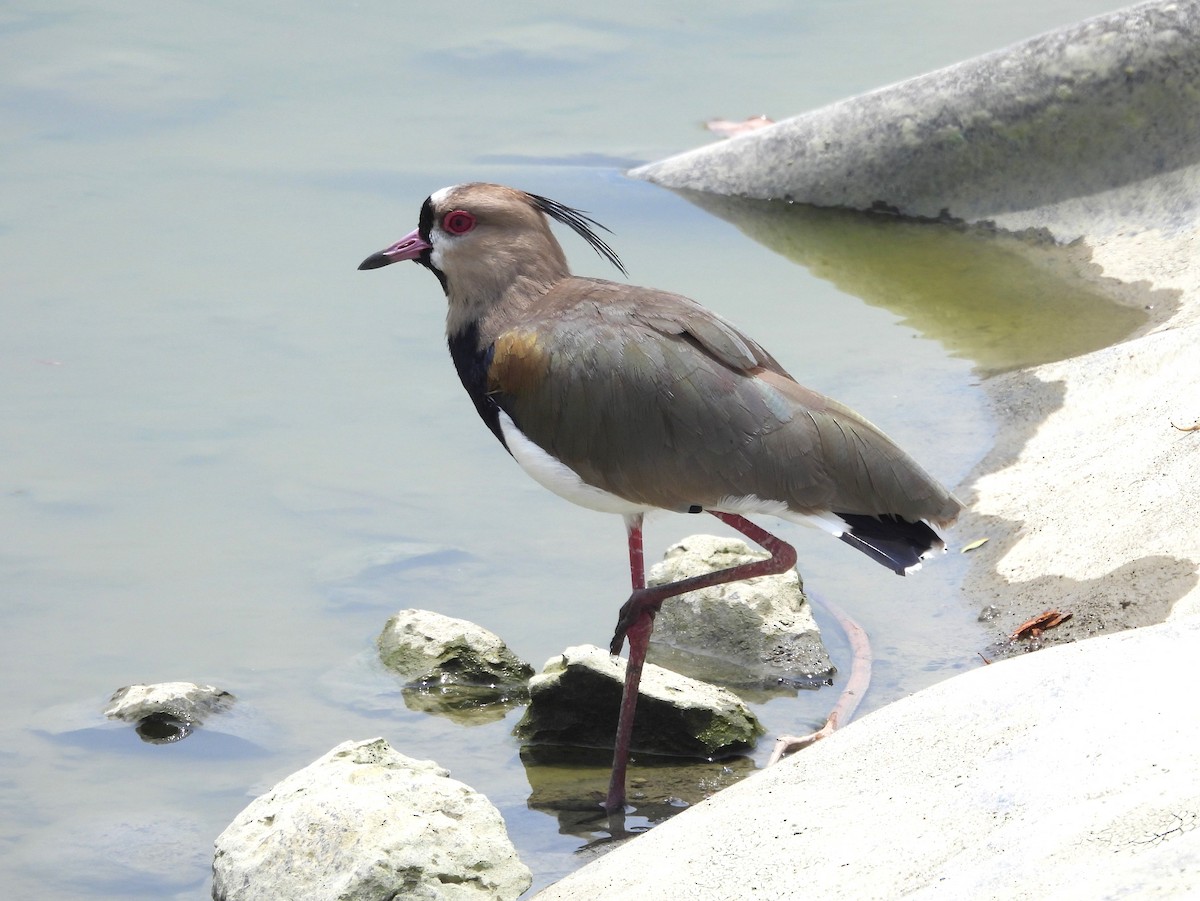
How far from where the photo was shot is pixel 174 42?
12.4 m

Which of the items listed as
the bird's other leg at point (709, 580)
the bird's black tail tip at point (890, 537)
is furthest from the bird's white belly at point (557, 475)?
the bird's black tail tip at point (890, 537)

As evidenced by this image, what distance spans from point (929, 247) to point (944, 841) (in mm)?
6636

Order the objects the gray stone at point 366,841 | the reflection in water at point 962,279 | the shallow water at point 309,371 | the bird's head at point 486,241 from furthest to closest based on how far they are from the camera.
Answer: the reflection in water at point 962,279, the shallow water at point 309,371, the bird's head at point 486,241, the gray stone at point 366,841

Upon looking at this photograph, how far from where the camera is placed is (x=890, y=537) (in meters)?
4.91

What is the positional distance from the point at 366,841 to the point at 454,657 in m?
1.62

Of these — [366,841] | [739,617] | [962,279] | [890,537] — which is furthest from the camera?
[962,279]

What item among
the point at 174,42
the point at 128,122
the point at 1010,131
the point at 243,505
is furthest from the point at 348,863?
the point at 174,42

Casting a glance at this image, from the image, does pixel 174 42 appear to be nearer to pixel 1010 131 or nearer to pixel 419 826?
pixel 1010 131

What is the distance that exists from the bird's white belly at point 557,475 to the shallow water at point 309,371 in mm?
876

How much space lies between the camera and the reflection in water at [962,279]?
26.7ft

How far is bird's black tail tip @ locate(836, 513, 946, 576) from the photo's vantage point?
4.86 m

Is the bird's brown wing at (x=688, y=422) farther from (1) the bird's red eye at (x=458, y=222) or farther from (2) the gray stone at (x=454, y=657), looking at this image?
(2) the gray stone at (x=454, y=657)

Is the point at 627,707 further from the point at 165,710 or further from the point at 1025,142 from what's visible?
the point at 1025,142

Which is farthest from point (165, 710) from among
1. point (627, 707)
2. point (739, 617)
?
point (739, 617)
